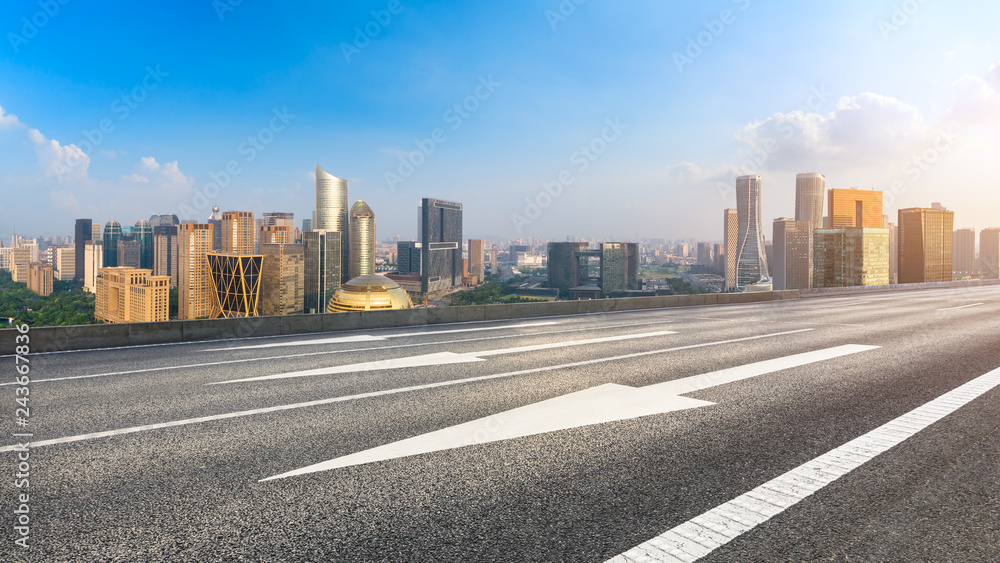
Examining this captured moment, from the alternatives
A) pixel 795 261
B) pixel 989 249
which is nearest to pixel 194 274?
pixel 795 261

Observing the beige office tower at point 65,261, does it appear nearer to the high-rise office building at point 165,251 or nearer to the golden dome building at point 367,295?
the high-rise office building at point 165,251

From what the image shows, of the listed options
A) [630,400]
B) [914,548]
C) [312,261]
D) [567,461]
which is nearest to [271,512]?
[567,461]

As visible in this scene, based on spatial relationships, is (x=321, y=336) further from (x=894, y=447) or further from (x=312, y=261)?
(x=312, y=261)

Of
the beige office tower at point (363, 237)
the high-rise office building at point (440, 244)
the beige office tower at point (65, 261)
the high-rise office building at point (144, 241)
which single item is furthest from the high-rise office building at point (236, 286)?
the high-rise office building at point (440, 244)

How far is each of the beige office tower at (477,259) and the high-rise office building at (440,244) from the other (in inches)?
168

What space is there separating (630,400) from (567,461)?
2.21 meters

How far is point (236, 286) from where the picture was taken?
35156mm

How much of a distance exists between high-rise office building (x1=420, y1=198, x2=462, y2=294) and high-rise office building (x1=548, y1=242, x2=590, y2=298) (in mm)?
24557

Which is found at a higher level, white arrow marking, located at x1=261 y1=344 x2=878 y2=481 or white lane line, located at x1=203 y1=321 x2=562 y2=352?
white lane line, located at x1=203 y1=321 x2=562 y2=352

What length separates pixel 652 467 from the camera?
397cm

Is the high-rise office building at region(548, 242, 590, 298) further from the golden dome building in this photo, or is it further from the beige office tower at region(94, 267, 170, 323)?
the beige office tower at region(94, 267, 170, 323)

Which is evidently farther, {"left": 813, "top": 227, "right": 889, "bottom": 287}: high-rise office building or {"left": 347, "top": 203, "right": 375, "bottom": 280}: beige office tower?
{"left": 347, "top": 203, "right": 375, "bottom": 280}: beige office tower

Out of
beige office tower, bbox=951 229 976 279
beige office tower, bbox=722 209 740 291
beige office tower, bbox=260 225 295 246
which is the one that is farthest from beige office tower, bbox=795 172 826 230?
beige office tower, bbox=260 225 295 246

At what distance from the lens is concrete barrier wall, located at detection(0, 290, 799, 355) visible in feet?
32.9
